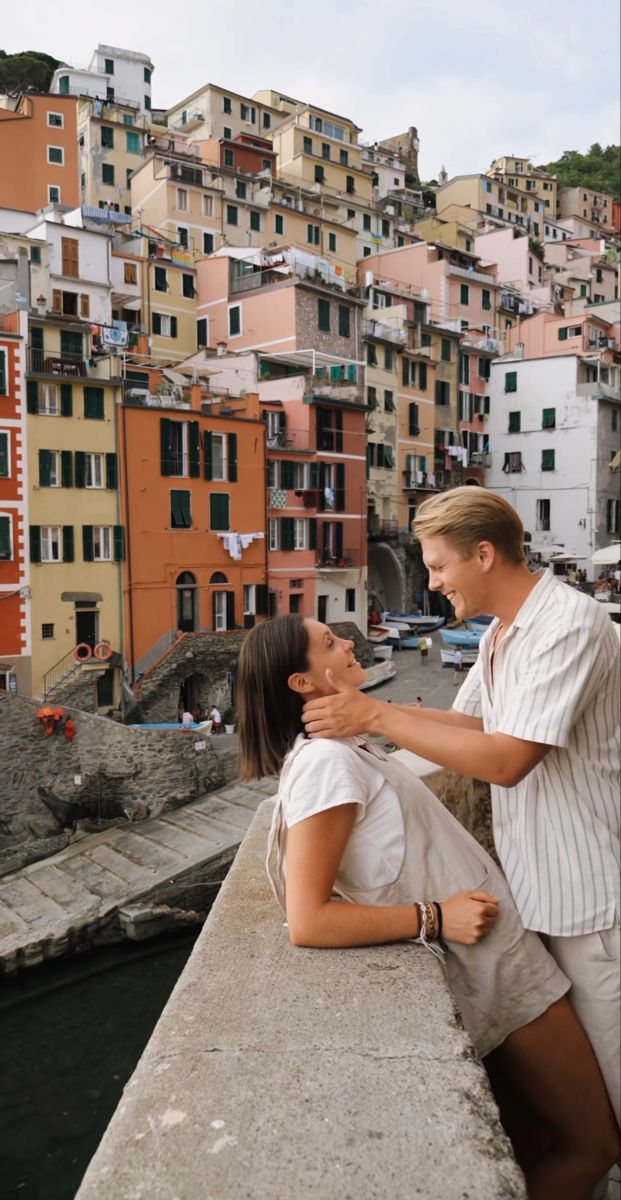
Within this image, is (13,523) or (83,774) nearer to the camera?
(83,774)

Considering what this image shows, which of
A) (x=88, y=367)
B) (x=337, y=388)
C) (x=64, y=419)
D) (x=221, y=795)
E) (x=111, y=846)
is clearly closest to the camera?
(x=111, y=846)

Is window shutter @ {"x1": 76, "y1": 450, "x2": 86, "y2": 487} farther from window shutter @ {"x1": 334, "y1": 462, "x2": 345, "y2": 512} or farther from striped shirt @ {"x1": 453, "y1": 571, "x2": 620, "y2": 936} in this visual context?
striped shirt @ {"x1": 453, "y1": 571, "x2": 620, "y2": 936}

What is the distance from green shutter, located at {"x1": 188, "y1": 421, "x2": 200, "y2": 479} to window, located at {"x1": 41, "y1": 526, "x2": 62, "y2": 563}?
16.5 ft

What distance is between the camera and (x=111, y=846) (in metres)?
21.1

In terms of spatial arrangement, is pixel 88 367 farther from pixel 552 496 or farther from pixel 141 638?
pixel 552 496

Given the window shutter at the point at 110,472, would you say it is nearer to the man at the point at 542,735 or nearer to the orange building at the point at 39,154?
the orange building at the point at 39,154

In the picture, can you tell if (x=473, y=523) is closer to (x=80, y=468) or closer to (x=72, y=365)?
(x=80, y=468)

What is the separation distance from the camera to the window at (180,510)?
28.6 metres

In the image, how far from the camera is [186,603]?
2886 cm

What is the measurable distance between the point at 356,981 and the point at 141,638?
2623 centimetres

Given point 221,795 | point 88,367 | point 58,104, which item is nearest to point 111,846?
point 221,795

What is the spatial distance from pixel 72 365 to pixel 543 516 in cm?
2595

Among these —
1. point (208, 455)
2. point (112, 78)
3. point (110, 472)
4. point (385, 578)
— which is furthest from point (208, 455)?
point (112, 78)

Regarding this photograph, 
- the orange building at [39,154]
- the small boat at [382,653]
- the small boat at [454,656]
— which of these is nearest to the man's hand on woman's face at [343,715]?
the small boat at [454,656]
